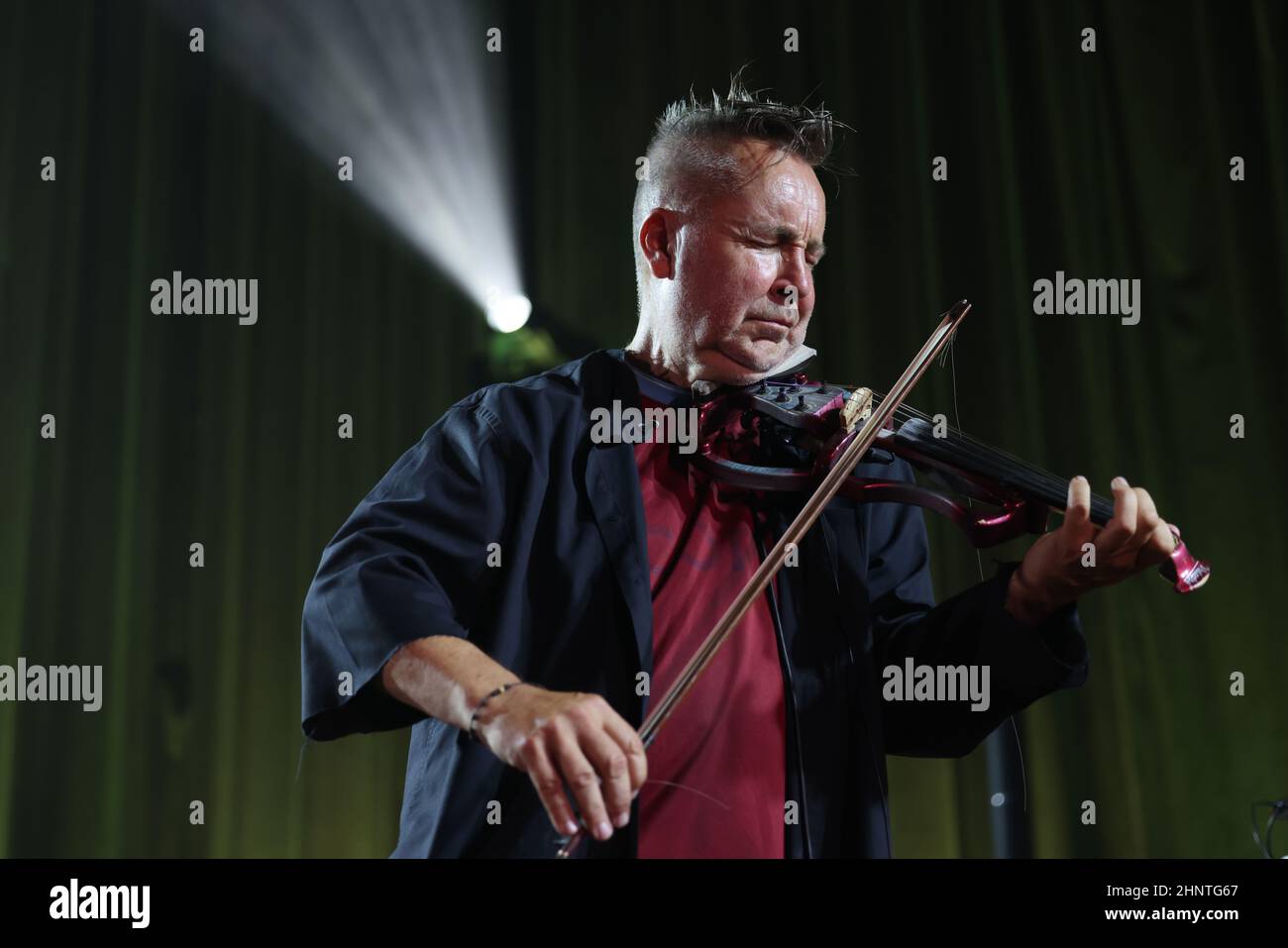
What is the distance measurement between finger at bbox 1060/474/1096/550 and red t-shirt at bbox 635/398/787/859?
343mm

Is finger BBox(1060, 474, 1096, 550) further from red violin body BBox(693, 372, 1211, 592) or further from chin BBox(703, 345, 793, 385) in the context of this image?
chin BBox(703, 345, 793, 385)

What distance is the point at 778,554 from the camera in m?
1.22

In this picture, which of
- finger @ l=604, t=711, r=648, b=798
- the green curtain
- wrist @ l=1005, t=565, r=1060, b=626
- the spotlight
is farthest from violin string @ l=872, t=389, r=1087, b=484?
the spotlight

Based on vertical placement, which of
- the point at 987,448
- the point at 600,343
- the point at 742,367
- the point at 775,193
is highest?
the point at 600,343

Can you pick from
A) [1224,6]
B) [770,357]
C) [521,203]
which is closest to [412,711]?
[770,357]

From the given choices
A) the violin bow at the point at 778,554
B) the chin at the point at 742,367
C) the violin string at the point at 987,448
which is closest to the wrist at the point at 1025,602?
the violin string at the point at 987,448

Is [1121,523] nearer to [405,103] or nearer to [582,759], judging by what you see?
[582,759]

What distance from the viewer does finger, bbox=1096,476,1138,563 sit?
3.96ft

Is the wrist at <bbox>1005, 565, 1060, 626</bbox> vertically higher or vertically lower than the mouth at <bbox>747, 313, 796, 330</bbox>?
lower

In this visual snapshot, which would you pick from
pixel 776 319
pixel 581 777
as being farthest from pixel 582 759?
pixel 776 319

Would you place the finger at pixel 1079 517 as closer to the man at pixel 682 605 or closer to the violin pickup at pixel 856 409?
the man at pixel 682 605

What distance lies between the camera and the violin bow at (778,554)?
43.6 inches

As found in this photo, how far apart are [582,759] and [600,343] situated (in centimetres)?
161
